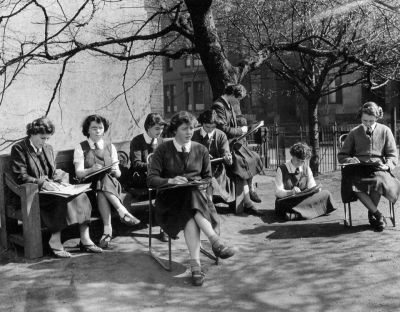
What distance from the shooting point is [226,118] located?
775cm

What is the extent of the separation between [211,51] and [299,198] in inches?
105

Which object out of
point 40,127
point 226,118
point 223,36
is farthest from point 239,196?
point 223,36

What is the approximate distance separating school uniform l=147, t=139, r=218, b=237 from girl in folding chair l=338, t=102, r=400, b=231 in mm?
2090

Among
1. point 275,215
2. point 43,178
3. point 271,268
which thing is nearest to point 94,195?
point 43,178

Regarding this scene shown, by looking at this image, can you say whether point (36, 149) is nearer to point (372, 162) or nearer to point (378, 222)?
point (372, 162)

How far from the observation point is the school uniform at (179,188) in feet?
16.3

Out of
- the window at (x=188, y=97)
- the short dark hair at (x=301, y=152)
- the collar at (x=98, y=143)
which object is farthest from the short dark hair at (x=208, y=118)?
the window at (x=188, y=97)

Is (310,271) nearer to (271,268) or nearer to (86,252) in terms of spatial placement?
(271,268)

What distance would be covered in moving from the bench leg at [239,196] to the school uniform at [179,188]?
87.6 inches

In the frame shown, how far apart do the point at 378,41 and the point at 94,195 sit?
8258 millimetres

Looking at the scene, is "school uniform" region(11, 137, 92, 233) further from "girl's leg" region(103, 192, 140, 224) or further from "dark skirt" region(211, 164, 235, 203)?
"dark skirt" region(211, 164, 235, 203)

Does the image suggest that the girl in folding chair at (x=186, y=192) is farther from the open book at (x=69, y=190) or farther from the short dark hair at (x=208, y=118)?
the short dark hair at (x=208, y=118)

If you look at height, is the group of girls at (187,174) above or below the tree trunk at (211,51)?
below

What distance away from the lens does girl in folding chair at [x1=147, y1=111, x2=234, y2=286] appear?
4914mm
